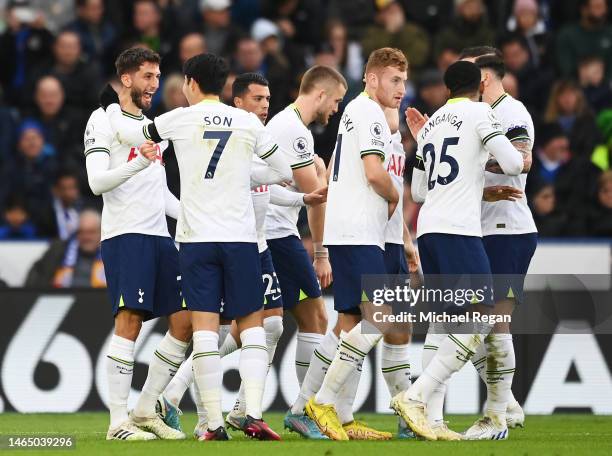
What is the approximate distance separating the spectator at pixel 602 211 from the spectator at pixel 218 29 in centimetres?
511

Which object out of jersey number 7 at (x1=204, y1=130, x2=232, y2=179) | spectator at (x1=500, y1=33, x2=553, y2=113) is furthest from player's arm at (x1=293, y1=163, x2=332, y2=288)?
spectator at (x1=500, y1=33, x2=553, y2=113)

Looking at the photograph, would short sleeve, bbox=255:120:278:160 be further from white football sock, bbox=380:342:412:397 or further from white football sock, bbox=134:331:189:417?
white football sock, bbox=380:342:412:397

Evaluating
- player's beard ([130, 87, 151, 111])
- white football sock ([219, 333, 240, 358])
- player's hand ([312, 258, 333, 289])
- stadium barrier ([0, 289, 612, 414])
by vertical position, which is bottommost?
stadium barrier ([0, 289, 612, 414])

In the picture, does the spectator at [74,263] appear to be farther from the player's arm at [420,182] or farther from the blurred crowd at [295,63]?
the player's arm at [420,182]

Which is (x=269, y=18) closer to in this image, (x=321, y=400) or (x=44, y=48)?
(x=44, y=48)

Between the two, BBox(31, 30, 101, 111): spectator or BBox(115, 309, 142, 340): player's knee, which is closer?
BBox(115, 309, 142, 340): player's knee

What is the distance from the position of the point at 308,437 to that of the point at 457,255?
1.70 meters

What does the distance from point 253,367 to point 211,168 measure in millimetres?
1375

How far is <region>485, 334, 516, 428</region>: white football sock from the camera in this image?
10.9 metres

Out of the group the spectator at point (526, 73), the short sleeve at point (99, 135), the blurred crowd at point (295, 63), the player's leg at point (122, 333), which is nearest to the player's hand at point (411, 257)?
the player's leg at point (122, 333)

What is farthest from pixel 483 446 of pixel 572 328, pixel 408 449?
pixel 572 328

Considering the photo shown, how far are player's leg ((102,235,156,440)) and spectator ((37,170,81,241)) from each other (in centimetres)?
599

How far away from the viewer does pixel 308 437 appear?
10.5m

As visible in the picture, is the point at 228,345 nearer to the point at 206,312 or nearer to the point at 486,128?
the point at 206,312
